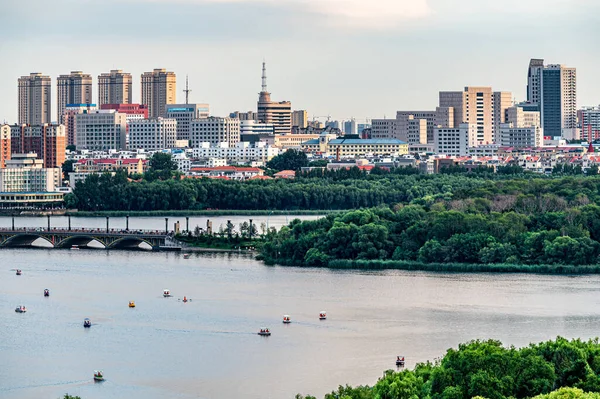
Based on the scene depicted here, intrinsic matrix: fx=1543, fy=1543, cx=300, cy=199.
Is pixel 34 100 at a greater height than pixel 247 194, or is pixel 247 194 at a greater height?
pixel 34 100

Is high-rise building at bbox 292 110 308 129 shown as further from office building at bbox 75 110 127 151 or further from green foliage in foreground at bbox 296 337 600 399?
green foliage in foreground at bbox 296 337 600 399

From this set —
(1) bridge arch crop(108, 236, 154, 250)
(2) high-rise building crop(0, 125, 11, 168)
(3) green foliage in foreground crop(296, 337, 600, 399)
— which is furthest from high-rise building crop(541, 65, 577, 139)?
(3) green foliage in foreground crop(296, 337, 600, 399)

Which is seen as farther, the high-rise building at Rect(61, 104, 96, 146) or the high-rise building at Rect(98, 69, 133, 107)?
the high-rise building at Rect(98, 69, 133, 107)

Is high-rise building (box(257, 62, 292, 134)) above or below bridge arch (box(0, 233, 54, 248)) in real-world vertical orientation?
above

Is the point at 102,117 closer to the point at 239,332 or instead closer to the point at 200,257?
the point at 200,257

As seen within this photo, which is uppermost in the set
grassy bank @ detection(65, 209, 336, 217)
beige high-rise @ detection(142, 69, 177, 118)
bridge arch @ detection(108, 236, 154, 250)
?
beige high-rise @ detection(142, 69, 177, 118)

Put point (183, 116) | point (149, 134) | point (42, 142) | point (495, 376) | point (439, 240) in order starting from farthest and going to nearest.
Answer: point (183, 116)
point (149, 134)
point (42, 142)
point (439, 240)
point (495, 376)


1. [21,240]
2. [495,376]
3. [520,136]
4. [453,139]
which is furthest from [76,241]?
[520,136]

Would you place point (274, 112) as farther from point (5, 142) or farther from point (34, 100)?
point (5, 142)
